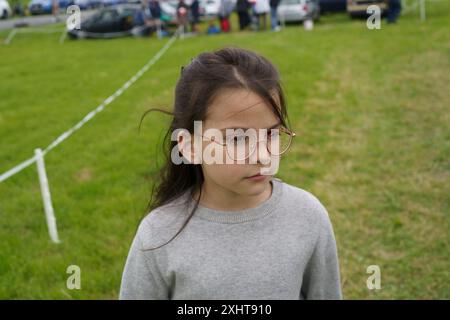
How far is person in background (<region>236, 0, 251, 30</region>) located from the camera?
1609cm

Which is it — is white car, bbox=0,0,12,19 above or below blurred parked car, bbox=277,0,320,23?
Answer: above

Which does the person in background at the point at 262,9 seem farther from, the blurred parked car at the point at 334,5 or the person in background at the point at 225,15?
the blurred parked car at the point at 334,5

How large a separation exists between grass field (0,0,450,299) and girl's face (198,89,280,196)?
2.02 metres

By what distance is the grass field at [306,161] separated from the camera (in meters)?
3.49

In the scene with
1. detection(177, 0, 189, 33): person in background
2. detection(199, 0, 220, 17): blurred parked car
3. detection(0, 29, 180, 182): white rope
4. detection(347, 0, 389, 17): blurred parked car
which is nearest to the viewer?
detection(0, 29, 180, 182): white rope

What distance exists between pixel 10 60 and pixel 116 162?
9.80 m

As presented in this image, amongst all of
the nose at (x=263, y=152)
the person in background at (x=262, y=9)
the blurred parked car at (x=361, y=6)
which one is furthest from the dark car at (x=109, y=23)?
the nose at (x=263, y=152)

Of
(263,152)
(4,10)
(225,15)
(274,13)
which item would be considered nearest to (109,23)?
(225,15)

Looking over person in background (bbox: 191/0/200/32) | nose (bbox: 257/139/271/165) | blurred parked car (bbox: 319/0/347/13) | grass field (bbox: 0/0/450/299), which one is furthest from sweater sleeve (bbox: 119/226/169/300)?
blurred parked car (bbox: 319/0/347/13)

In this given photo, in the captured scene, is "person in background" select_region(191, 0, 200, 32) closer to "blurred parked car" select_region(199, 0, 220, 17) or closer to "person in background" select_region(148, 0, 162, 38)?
"person in background" select_region(148, 0, 162, 38)

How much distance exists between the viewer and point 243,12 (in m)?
16.4

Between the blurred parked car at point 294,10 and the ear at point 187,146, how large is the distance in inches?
612

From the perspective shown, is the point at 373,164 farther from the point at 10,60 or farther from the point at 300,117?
the point at 10,60
